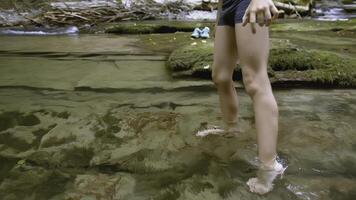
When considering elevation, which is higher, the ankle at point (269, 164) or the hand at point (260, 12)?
the hand at point (260, 12)

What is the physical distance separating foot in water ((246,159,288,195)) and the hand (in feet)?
2.53

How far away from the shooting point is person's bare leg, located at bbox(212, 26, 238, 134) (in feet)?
8.43

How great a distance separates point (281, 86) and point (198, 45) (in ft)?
4.11

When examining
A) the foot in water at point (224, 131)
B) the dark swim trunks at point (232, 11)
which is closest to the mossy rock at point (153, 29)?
the foot in water at point (224, 131)

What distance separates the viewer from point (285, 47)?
452 centimetres

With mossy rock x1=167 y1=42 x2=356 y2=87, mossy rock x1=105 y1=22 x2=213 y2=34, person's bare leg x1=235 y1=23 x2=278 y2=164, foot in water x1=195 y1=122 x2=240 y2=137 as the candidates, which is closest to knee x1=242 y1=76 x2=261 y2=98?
person's bare leg x1=235 y1=23 x2=278 y2=164

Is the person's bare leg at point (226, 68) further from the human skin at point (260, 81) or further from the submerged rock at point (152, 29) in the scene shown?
the submerged rock at point (152, 29)

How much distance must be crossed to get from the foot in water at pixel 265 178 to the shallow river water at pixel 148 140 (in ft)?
0.13

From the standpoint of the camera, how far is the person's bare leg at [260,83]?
7.36ft

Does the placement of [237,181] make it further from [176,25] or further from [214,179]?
[176,25]

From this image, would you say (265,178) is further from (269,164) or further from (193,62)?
(193,62)

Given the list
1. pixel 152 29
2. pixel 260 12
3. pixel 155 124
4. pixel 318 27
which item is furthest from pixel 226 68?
pixel 318 27

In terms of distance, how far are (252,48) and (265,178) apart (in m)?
0.70

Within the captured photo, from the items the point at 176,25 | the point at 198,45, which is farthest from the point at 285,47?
the point at 176,25
